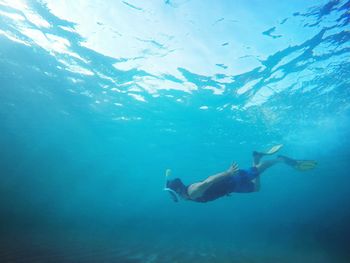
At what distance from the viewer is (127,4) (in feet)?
41.8

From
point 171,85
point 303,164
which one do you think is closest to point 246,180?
point 303,164

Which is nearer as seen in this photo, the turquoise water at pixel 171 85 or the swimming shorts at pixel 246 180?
the swimming shorts at pixel 246 180

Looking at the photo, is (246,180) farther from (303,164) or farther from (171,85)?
(171,85)

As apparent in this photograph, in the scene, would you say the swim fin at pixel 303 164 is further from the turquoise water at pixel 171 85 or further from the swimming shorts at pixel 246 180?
the turquoise water at pixel 171 85

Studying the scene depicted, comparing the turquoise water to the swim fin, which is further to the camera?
the turquoise water

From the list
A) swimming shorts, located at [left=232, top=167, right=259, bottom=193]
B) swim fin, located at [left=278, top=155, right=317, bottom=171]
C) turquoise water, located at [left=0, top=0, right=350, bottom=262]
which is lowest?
swimming shorts, located at [left=232, top=167, right=259, bottom=193]

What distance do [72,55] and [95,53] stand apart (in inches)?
85.5

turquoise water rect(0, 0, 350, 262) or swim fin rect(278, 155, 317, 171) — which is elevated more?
turquoise water rect(0, 0, 350, 262)

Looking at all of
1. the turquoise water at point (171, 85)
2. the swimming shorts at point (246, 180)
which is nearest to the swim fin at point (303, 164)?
the swimming shorts at point (246, 180)

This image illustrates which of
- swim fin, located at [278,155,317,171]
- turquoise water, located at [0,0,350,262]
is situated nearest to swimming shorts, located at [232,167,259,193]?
swim fin, located at [278,155,317,171]

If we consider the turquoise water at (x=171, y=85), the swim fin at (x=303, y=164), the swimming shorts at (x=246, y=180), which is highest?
the turquoise water at (x=171, y=85)

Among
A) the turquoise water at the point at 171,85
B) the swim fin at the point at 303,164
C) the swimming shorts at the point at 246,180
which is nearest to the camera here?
the swimming shorts at the point at 246,180

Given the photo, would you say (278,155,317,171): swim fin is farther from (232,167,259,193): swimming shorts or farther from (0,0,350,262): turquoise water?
(0,0,350,262): turquoise water

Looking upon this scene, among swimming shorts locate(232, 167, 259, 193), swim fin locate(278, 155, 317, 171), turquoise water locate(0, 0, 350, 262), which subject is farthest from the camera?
turquoise water locate(0, 0, 350, 262)
